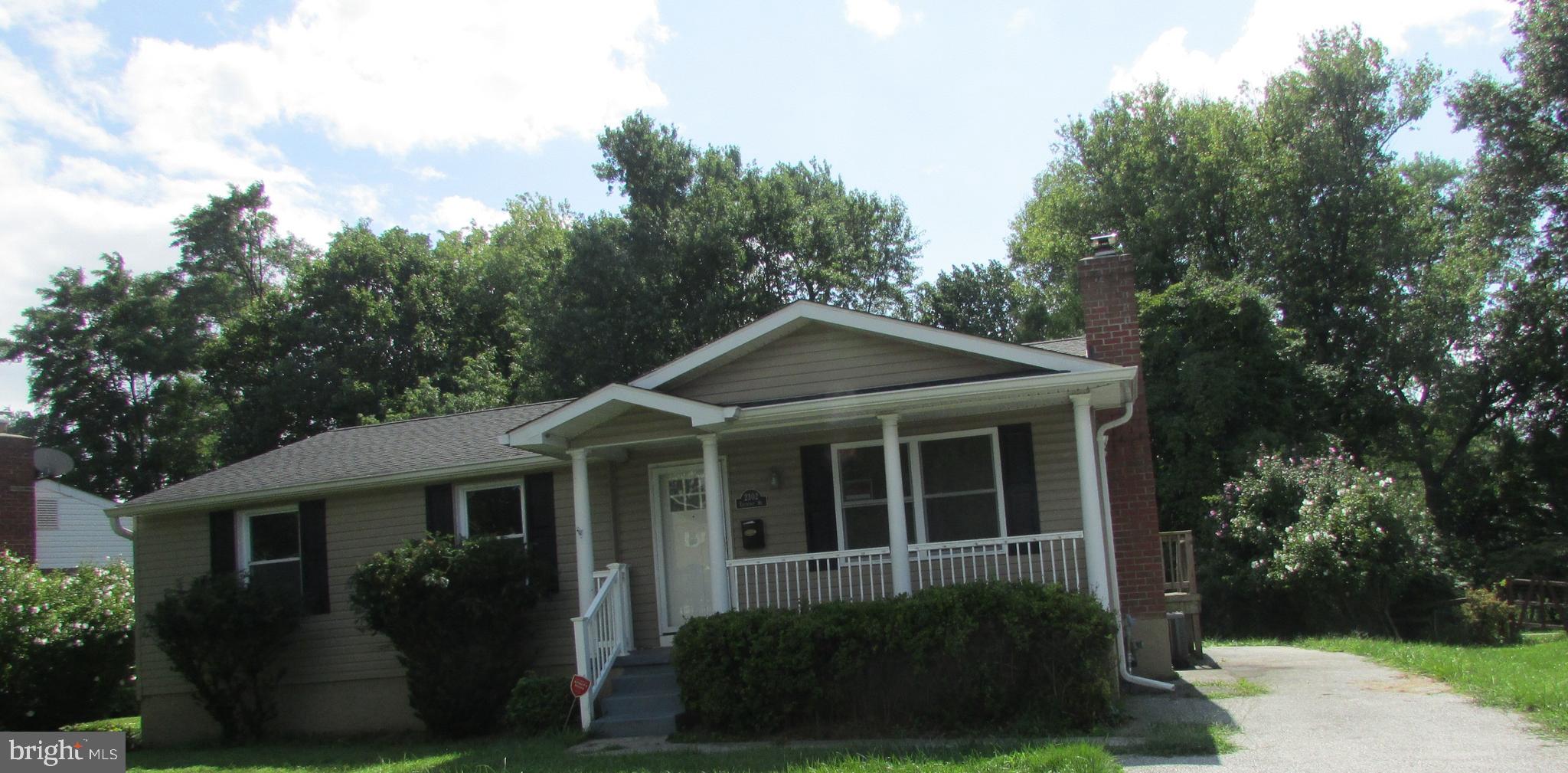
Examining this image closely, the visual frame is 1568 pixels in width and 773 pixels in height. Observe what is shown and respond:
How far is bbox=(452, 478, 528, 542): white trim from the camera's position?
1236cm

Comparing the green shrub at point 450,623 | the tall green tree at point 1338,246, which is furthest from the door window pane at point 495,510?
the tall green tree at point 1338,246

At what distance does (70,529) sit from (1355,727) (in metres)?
27.3

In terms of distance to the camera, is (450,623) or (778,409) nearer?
(778,409)

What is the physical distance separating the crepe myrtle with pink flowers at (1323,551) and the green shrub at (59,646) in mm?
17260

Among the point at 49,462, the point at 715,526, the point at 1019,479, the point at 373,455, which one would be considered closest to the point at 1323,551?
the point at 1019,479

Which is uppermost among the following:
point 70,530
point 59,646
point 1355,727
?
point 70,530

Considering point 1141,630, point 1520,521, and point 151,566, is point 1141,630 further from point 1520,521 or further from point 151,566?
point 1520,521

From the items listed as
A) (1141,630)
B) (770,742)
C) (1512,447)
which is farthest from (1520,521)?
(770,742)

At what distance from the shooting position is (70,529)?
25828mm

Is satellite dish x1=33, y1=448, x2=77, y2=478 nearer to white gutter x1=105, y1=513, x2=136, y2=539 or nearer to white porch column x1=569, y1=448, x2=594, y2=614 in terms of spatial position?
white gutter x1=105, y1=513, x2=136, y2=539

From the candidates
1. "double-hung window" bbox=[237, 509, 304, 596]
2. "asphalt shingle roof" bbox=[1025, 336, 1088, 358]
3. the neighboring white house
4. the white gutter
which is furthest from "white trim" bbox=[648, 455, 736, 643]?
the neighboring white house

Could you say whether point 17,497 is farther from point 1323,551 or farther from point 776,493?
point 1323,551

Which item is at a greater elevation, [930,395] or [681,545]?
[930,395]

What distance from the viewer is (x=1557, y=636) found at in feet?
56.0
